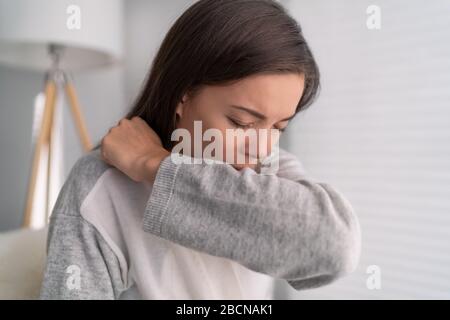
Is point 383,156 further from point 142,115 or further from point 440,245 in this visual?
point 142,115

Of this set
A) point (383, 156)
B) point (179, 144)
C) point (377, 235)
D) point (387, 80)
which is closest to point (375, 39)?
point (387, 80)

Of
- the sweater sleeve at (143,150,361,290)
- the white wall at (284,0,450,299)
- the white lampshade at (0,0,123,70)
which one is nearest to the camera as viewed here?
the sweater sleeve at (143,150,361,290)

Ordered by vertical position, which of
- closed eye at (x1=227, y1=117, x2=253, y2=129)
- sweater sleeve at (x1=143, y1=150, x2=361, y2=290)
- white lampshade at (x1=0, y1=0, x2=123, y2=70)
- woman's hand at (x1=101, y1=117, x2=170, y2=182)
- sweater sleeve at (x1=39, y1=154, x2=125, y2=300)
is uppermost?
white lampshade at (x1=0, y1=0, x2=123, y2=70)

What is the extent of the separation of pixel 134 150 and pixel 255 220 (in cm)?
19

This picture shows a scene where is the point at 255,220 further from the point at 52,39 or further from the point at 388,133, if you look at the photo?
the point at 52,39

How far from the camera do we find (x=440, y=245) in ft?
2.32

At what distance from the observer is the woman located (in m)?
0.42

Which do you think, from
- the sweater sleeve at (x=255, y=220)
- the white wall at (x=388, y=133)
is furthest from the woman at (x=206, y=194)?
the white wall at (x=388, y=133)

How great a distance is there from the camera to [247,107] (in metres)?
0.49

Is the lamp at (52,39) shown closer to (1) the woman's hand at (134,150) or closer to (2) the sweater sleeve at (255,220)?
(1) the woman's hand at (134,150)

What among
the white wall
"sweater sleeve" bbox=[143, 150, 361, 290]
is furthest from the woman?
the white wall

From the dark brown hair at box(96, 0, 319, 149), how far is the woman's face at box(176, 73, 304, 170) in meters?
0.01

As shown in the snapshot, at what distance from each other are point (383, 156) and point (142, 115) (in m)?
0.53

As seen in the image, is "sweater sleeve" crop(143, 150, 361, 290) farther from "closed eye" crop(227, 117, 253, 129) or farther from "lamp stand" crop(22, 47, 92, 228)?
"lamp stand" crop(22, 47, 92, 228)
